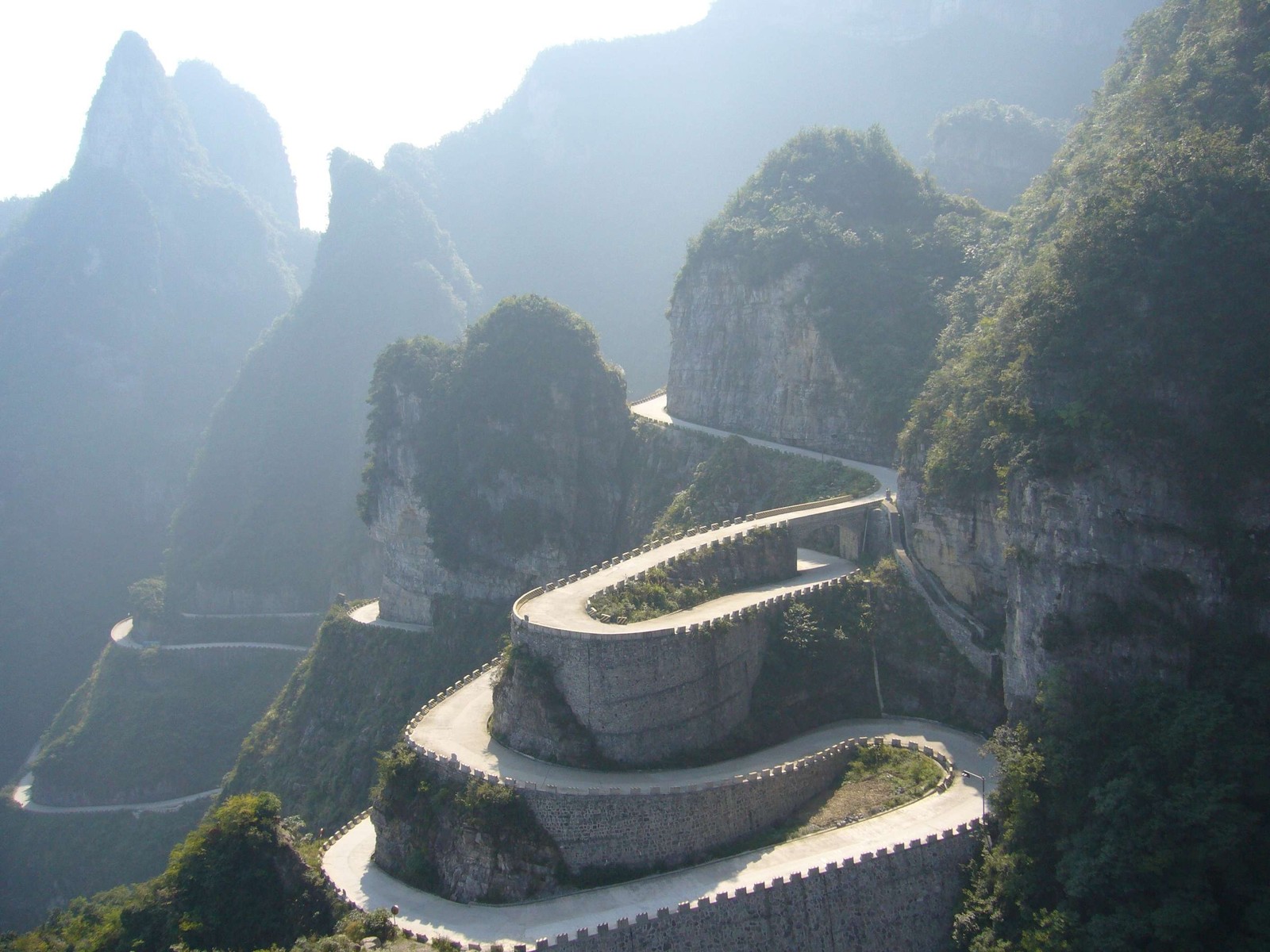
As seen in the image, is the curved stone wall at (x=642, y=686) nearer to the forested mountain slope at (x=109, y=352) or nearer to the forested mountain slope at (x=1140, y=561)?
the forested mountain slope at (x=1140, y=561)

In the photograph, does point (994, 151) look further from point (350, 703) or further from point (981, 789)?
point (981, 789)

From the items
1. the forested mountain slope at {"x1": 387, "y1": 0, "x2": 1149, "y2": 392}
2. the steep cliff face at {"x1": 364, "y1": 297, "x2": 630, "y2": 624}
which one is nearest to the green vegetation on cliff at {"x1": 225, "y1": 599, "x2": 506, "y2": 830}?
the steep cliff face at {"x1": 364, "y1": 297, "x2": 630, "y2": 624}

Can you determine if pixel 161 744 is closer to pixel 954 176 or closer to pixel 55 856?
pixel 55 856

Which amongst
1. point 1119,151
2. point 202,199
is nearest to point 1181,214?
point 1119,151

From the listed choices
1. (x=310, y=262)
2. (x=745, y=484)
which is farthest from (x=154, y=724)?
(x=310, y=262)

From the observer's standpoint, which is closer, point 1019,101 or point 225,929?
point 225,929
